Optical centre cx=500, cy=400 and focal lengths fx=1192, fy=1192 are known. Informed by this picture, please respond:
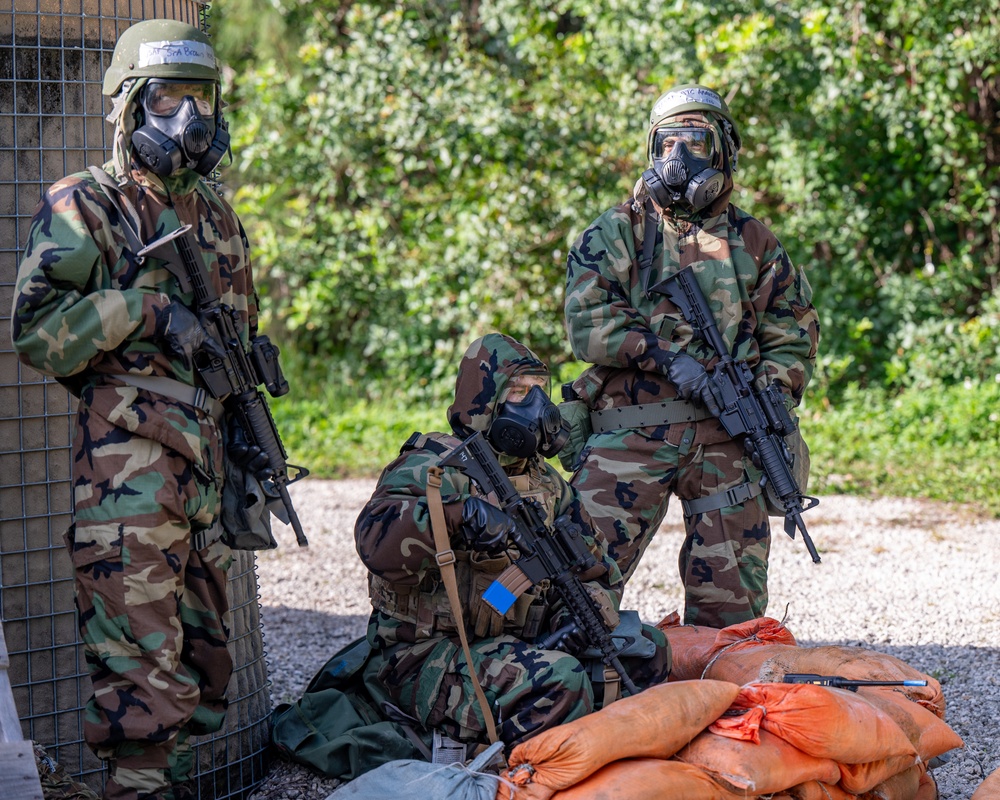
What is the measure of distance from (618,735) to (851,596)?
3743 mm

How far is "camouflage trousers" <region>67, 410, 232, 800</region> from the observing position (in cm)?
319

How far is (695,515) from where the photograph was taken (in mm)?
4664

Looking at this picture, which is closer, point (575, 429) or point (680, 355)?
point (680, 355)

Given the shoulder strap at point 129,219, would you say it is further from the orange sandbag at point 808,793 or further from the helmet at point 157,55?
the orange sandbag at point 808,793

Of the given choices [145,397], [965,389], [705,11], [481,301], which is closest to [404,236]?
[481,301]

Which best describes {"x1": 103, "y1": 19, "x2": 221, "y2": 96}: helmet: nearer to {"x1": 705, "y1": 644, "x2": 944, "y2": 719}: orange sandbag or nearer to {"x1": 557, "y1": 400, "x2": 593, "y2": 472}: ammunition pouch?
{"x1": 557, "y1": 400, "x2": 593, "y2": 472}: ammunition pouch

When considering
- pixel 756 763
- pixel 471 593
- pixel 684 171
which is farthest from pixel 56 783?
pixel 684 171

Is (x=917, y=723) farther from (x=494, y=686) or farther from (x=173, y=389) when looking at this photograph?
(x=173, y=389)

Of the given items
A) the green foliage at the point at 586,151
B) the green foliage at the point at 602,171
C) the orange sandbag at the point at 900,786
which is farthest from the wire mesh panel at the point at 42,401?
the green foliage at the point at 586,151

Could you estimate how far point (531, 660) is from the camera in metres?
3.68

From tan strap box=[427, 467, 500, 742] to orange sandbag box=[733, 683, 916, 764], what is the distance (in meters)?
0.80

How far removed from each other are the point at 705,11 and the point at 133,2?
783 cm

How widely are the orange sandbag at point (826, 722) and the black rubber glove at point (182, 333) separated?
1.95 meters

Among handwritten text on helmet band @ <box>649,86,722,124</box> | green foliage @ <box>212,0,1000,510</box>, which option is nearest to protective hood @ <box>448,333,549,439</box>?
handwritten text on helmet band @ <box>649,86,722,124</box>
